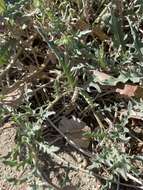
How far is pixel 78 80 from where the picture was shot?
187 cm

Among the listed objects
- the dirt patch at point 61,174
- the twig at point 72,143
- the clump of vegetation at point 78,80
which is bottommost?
the dirt patch at point 61,174

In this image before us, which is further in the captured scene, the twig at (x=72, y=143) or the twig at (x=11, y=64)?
the twig at (x=11, y=64)

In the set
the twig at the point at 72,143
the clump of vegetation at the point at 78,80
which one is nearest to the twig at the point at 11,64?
the clump of vegetation at the point at 78,80

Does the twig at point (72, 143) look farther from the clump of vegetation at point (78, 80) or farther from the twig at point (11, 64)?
the twig at point (11, 64)

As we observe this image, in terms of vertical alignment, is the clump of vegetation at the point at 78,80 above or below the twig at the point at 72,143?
above

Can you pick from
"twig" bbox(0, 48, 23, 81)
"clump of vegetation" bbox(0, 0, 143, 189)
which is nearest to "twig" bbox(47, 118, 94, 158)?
"clump of vegetation" bbox(0, 0, 143, 189)

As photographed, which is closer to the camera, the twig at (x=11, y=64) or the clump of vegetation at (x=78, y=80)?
the clump of vegetation at (x=78, y=80)

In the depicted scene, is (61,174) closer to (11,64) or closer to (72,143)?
(72,143)

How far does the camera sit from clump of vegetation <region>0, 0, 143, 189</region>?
172cm

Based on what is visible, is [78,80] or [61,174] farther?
[78,80]

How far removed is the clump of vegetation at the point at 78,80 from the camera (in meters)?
1.72

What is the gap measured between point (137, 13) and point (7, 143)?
65 cm

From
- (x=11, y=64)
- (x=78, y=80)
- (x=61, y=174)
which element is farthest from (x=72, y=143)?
(x=11, y=64)

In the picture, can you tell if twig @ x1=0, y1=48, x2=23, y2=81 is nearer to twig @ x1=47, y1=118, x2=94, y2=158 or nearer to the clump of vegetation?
the clump of vegetation
